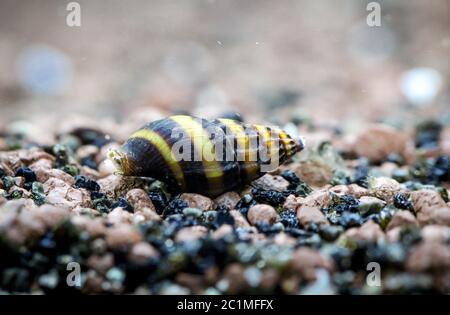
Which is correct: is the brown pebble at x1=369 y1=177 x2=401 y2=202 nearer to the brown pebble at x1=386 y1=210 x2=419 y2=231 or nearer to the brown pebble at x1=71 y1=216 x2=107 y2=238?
the brown pebble at x1=386 y1=210 x2=419 y2=231

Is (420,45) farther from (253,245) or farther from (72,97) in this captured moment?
(253,245)

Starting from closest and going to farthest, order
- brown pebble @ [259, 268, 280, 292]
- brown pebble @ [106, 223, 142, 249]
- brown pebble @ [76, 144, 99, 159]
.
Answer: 1. brown pebble @ [259, 268, 280, 292]
2. brown pebble @ [106, 223, 142, 249]
3. brown pebble @ [76, 144, 99, 159]

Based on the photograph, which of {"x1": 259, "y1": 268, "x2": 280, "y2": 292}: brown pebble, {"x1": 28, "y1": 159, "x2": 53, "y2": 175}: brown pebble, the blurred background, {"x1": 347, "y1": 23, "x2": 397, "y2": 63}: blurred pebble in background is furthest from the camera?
{"x1": 347, "y1": 23, "x2": 397, "y2": 63}: blurred pebble in background

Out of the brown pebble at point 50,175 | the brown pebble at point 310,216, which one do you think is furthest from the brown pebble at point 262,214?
the brown pebble at point 50,175

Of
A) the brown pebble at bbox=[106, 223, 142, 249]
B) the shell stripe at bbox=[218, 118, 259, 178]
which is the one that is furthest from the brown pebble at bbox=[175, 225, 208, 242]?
the shell stripe at bbox=[218, 118, 259, 178]

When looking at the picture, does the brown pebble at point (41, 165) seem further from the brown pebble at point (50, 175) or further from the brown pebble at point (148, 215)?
the brown pebble at point (148, 215)

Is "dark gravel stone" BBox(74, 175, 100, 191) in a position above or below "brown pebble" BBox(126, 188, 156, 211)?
above

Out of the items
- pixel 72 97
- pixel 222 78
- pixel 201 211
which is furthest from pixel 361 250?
pixel 72 97

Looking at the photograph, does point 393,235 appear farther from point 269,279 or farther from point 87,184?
point 87,184
